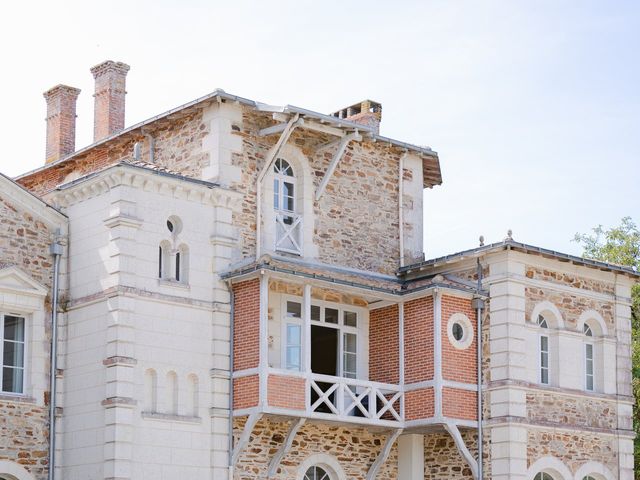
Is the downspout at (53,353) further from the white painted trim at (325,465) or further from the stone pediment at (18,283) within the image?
the white painted trim at (325,465)

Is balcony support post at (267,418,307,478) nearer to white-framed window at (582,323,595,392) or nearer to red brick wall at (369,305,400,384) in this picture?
red brick wall at (369,305,400,384)

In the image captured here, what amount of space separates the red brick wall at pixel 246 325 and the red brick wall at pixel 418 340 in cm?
329

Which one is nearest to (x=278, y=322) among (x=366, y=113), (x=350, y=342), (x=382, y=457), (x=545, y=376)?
(x=350, y=342)

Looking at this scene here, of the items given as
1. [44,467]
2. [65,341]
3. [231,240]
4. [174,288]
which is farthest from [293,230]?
[44,467]

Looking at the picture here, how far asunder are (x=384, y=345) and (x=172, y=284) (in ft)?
15.1

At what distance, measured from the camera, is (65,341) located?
70.2ft

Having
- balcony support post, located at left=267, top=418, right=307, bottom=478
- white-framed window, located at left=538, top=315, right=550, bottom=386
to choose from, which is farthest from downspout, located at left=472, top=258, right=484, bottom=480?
balcony support post, located at left=267, top=418, right=307, bottom=478

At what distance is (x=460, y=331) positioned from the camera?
23297 millimetres

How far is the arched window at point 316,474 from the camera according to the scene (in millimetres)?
22812

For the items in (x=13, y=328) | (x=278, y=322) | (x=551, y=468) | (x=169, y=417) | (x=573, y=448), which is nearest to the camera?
(x=169, y=417)

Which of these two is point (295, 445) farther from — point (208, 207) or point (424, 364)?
point (208, 207)

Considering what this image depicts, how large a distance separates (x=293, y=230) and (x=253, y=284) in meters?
2.27

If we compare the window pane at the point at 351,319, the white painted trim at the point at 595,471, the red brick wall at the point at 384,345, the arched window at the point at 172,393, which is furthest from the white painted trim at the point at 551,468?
the arched window at the point at 172,393

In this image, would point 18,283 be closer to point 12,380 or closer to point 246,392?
point 12,380
